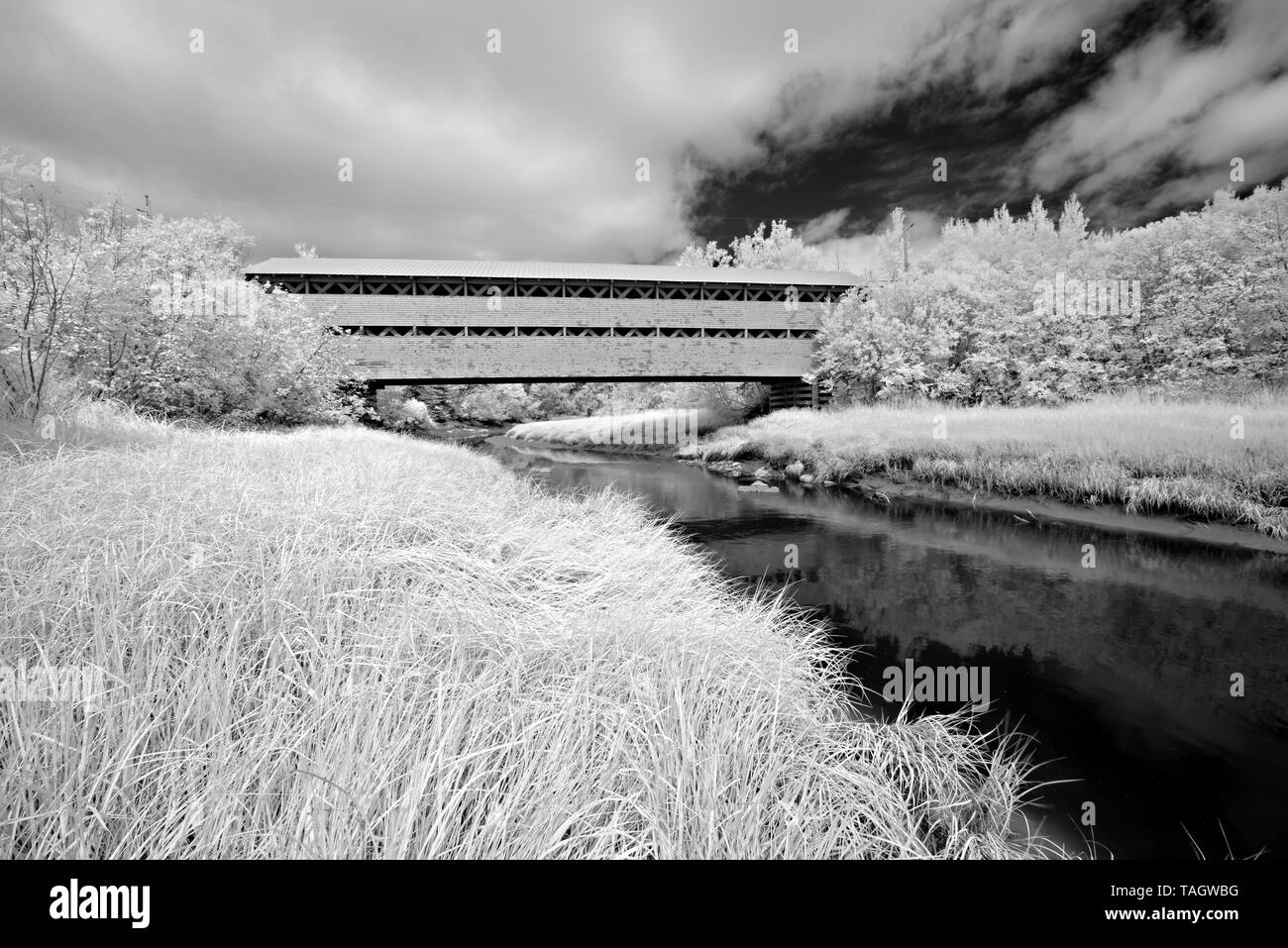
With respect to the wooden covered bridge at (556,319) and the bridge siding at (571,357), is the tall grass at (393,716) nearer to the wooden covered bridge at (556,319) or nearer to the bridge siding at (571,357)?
the bridge siding at (571,357)

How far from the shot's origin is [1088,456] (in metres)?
10.6

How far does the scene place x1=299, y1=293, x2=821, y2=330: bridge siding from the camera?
20625mm

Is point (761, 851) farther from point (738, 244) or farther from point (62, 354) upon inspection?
point (738, 244)

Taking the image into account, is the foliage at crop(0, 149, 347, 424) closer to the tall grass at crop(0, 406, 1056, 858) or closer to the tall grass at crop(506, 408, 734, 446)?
the tall grass at crop(0, 406, 1056, 858)

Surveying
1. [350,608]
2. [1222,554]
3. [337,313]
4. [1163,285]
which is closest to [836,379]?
[1163,285]

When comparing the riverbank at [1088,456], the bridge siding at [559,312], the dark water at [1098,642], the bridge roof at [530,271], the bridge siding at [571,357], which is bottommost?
the dark water at [1098,642]

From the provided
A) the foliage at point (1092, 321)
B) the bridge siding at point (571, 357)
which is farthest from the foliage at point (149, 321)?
the foliage at point (1092, 321)

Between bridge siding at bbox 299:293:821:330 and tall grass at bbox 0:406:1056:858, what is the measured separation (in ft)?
62.9

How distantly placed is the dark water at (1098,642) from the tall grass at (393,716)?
67 cm

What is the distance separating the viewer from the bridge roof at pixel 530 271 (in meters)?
21.0

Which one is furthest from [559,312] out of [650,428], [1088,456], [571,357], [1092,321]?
[1092,321]

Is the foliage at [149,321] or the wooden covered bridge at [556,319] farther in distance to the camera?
the wooden covered bridge at [556,319]

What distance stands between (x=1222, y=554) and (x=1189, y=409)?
822 centimetres

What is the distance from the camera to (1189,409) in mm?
12680
